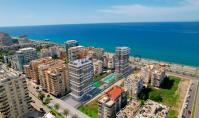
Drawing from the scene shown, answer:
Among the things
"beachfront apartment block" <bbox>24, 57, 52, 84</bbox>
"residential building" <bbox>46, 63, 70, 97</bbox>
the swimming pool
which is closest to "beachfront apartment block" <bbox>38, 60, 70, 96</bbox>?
"residential building" <bbox>46, 63, 70, 97</bbox>

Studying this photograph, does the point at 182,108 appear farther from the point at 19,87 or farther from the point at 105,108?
the point at 19,87

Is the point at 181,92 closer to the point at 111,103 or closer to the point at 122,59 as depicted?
the point at 122,59

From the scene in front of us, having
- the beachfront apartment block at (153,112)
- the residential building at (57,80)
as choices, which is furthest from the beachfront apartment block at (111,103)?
the residential building at (57,80)

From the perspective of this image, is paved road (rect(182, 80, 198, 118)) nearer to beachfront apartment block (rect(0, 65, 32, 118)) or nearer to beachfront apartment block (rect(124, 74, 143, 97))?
beachfront apartment block (rect(124, 74, 143, 97))

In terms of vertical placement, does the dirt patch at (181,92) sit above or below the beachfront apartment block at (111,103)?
below

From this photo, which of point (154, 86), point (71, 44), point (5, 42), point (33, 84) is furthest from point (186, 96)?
point (5, 42)

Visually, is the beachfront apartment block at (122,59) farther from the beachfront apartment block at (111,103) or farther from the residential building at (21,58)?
the residential building at (21,58)
